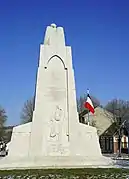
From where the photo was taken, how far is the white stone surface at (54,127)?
68.3 feet

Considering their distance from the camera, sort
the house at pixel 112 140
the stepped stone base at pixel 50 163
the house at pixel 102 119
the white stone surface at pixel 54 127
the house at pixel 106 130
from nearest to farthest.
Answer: the stepped stone base at pixel 50 163
the white stone surface at pixel 54 127
the house at pixel 112 140
the house at pixel 106 130
the house at pixel 102 119

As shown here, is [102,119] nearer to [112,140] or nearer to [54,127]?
[112,140]

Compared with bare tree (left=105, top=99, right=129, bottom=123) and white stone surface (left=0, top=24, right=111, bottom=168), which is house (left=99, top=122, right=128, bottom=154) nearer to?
bare tree (left=105, top=99, right=129, bottom=123)

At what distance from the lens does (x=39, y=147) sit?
21188 millimetres

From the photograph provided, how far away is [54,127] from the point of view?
21812 mm

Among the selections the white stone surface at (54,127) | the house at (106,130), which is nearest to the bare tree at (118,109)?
the house at (106,130)

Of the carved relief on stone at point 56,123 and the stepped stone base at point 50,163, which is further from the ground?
the carved relief on stone at point 56,123

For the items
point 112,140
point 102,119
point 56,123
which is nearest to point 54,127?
point 56,123

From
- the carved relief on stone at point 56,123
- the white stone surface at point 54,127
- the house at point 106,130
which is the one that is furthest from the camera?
the house at point 106,130

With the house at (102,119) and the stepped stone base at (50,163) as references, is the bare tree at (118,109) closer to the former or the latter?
the house at (102,119)

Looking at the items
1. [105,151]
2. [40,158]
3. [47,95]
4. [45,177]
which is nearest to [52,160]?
[40,158]

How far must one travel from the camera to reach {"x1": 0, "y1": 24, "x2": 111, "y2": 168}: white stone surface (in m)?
20.8

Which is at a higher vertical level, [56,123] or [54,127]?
[56,123]

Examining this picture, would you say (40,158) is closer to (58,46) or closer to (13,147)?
(13,147)
